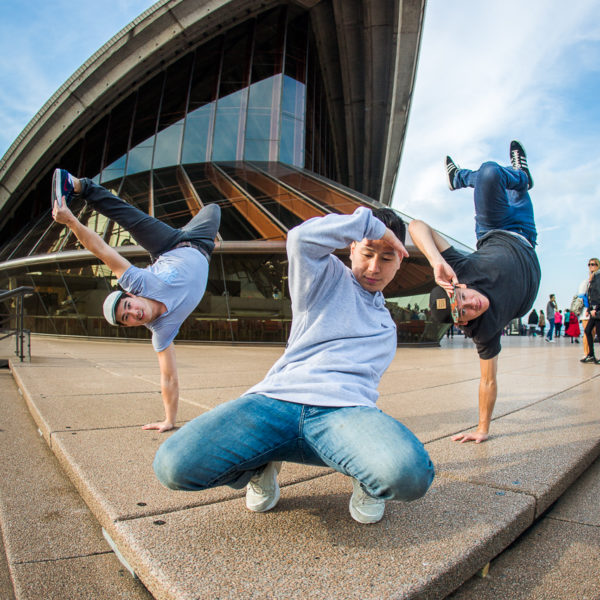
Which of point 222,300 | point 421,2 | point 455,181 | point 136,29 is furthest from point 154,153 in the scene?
point 455,181

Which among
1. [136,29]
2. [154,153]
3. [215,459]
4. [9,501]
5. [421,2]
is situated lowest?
[9,501]

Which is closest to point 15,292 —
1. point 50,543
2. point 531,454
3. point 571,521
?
point 50,543

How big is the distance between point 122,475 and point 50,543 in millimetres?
413

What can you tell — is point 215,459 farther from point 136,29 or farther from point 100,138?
point 100,138

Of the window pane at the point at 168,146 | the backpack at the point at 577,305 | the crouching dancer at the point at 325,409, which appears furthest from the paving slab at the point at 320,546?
the window pane at the point at 168,146

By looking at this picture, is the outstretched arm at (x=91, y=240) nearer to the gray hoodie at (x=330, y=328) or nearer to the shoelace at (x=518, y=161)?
the gray hoodie at (x=330, y=328)

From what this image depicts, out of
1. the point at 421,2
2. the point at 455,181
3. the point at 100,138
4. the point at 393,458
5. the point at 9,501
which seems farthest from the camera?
the point at 100,138

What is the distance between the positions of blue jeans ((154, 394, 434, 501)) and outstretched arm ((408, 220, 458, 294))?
92 centimetres

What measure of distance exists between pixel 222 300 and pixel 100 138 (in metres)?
11.9

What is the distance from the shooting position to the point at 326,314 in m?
1.81

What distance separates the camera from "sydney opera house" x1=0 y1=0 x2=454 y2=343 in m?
12.3

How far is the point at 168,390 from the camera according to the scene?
293 cm

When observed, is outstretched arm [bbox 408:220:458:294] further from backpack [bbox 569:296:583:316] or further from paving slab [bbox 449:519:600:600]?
backpack [bbox 569:296:583:316]

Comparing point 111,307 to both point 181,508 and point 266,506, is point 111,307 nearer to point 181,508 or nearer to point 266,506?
point 181,508
